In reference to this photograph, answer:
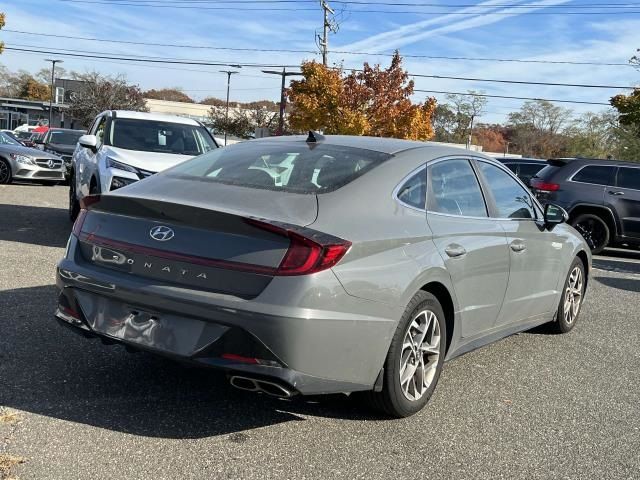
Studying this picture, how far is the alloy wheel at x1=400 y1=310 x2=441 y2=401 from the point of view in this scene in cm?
373

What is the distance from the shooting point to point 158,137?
9.08 metres

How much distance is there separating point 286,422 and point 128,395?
93 centimetres

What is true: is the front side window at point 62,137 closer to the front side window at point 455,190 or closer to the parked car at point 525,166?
the parked car at point 525,166

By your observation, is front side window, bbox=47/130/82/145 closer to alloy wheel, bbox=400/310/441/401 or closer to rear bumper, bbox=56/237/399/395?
rear bumper, bbox=56/237/399/395

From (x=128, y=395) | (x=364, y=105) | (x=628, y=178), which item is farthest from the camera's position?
(x=364, y=105)

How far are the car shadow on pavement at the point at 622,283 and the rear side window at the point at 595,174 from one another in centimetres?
332

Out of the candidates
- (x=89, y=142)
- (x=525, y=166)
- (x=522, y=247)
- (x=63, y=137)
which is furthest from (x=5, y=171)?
(x=522, y=247)

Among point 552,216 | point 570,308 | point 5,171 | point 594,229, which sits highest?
point 552,216

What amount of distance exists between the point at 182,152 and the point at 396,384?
19.9ft

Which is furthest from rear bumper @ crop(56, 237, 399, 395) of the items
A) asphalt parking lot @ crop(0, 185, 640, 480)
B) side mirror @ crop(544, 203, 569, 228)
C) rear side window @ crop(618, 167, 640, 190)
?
rear side window @ crop(618, 167, 640, 190)

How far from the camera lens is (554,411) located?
4148mm

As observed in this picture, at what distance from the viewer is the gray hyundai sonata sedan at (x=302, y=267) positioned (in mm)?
3131

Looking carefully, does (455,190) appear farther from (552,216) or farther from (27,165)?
(27,165)

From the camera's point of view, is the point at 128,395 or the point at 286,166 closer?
the point at 128,395
